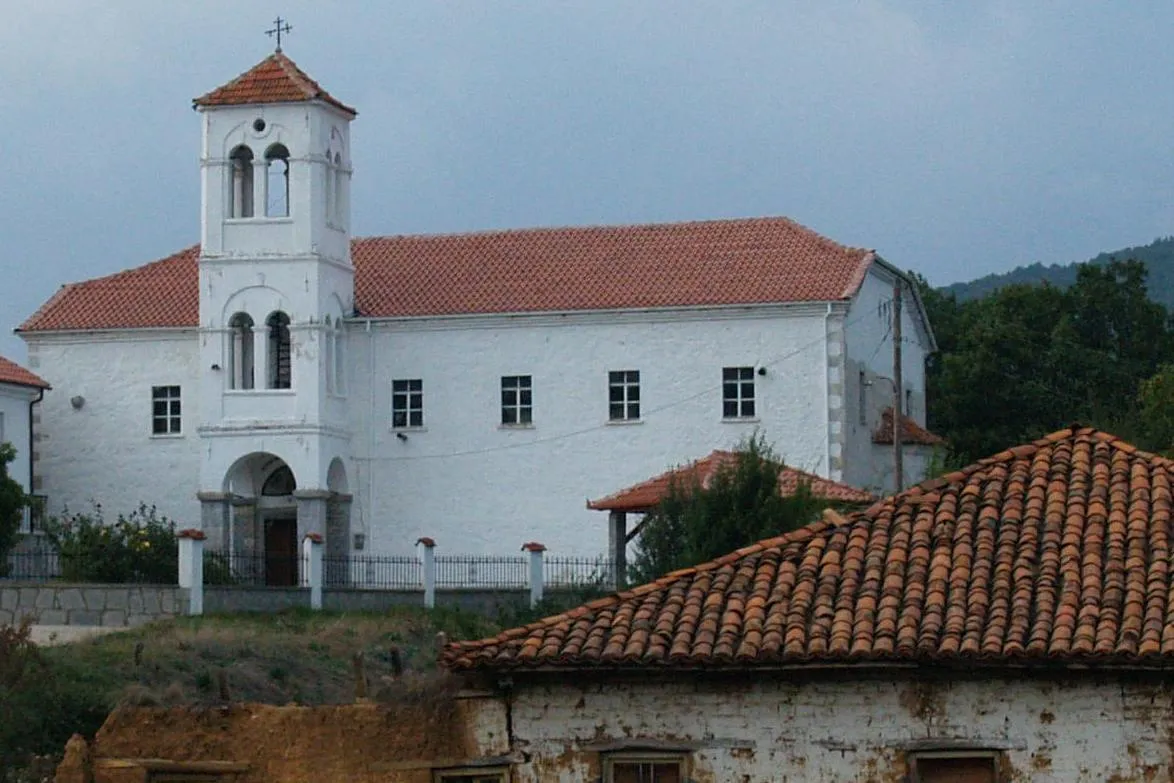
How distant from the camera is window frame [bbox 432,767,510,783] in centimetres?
2220

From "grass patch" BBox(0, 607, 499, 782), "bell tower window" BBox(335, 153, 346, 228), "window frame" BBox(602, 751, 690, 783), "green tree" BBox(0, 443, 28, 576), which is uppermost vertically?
"bell tower window" BBox(335, 153, 346, 228)

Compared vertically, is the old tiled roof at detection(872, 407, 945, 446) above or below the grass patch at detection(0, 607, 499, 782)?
above

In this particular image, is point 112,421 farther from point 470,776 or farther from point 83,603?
point 470,776

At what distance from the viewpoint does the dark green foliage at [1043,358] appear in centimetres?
6191

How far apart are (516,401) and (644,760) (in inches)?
1149

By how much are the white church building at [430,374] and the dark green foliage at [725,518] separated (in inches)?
353

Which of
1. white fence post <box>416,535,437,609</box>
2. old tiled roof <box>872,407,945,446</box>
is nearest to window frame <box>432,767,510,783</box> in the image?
white fence post <box>416,535,437,609</box>

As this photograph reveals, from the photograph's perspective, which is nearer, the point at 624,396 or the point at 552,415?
the point at 624,396

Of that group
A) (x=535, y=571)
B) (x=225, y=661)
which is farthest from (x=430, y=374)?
(x=225, y=661)

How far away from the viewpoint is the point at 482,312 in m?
50.8

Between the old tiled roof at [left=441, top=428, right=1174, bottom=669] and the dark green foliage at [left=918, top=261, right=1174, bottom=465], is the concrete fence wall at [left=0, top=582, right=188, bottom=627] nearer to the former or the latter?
the old tiled roof at [left=441, top=428, right=1174, bottom=669]

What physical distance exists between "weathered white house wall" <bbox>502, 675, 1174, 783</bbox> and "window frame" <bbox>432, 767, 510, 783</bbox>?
0.53 feet

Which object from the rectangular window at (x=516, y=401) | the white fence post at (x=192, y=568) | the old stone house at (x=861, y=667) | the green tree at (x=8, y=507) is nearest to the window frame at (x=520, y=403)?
the rectangular window at (x=516, y=401)

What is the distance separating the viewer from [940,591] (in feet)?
72.1
